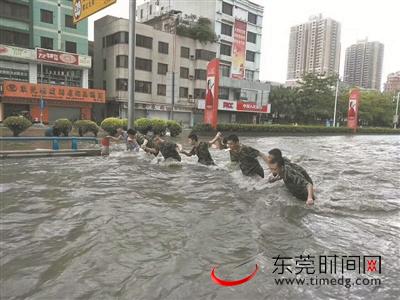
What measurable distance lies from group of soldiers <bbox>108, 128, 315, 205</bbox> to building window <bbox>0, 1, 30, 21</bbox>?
1030 inches

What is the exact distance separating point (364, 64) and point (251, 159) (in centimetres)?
8351

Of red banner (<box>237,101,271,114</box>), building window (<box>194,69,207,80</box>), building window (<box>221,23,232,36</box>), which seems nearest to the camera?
building window (<box>194,69,207,80</box>)

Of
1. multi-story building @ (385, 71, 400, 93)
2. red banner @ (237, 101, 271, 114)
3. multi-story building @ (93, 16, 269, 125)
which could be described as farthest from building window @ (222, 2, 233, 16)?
multi-story building @ (385, 71, 400, 93)

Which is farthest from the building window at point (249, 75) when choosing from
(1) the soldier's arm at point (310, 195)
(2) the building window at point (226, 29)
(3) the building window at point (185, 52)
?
(1) the soldier's arm at point (310, 195)

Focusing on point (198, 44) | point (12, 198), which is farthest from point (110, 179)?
point (198, 44)

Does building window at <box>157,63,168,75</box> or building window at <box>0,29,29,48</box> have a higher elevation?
building window at <box>0,29,29,48</box>

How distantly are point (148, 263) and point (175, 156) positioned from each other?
24.0ft

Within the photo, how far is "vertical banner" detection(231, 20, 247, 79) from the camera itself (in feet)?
159

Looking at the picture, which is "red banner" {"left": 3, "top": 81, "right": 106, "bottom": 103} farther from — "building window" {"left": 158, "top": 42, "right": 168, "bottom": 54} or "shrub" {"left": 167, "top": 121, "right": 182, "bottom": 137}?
"shrub" {"left": 167, "top": 121, "right": 182, "bottom": 137}

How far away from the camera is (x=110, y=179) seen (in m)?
8.79

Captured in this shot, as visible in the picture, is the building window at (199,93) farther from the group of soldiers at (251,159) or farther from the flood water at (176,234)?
the flood water at (176,234)

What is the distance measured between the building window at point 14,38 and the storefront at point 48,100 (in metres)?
4.11

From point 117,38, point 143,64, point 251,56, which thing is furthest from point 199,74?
point 117,38

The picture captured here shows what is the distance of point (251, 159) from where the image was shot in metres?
8.46
